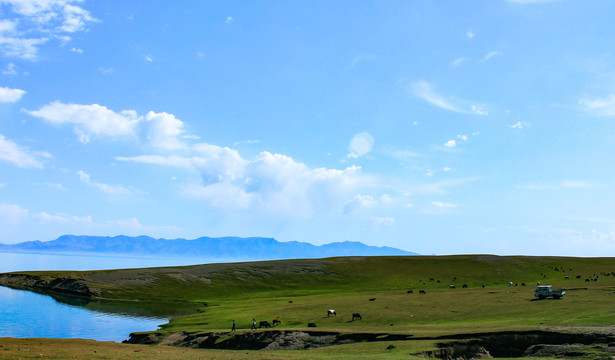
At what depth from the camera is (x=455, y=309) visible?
208ft

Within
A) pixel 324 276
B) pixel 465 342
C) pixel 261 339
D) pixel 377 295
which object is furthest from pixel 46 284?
pixel 465 342

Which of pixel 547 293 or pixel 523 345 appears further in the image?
pixel 547 293

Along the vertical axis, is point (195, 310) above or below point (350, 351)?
below

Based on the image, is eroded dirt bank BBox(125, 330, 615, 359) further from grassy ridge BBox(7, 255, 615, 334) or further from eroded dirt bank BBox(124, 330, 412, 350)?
grassy ridge BBox(7, 255, 615, 334)

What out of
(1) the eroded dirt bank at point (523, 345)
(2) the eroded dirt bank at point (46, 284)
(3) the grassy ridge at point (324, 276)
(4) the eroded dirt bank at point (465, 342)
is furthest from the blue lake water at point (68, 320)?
(1) the eroded dirt bank at point (523, 345)

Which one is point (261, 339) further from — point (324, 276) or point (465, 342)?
point (324, 276)

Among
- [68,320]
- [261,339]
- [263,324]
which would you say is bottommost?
[68,320]

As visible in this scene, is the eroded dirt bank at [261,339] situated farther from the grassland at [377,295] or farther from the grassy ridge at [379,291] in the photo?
the grassy ridge at [379,291]

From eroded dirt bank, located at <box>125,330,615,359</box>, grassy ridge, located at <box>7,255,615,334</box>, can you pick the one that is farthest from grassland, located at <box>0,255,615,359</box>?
eroded dirt bank, located at <box>125,330,615,359</box>

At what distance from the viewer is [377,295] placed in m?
98.8

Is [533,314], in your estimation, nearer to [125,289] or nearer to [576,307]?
[576,307]

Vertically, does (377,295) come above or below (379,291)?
above

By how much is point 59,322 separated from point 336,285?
275 ft

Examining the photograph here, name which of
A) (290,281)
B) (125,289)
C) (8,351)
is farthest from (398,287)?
(8,351)
